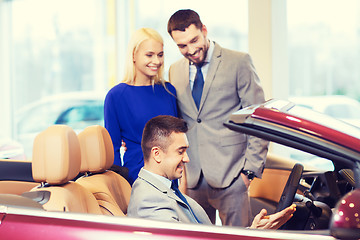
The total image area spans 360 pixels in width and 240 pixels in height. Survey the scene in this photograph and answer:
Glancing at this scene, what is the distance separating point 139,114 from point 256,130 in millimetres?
1344

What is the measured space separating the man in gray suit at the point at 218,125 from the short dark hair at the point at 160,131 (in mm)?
708

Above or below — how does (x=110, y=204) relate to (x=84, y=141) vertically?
below

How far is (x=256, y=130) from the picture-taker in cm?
185

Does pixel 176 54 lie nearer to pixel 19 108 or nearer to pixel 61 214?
pixel 19 108

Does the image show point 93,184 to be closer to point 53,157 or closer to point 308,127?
point 53,157

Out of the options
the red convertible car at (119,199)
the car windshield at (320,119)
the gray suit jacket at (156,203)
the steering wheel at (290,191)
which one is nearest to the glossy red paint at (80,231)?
the red convertible car at (119,199)

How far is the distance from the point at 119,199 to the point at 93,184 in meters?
0.21

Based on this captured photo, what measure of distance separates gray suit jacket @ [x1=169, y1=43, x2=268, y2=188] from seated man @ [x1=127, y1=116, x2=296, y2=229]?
64 centimetres

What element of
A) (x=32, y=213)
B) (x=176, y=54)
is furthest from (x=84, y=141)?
(x=176, y=54)

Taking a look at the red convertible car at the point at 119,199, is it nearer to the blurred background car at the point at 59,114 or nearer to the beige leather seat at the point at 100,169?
the beige leather seat at the point at 100,169

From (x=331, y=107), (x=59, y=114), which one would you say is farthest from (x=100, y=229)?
(x=59, y=114)

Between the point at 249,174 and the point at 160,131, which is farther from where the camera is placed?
the point at 249,174


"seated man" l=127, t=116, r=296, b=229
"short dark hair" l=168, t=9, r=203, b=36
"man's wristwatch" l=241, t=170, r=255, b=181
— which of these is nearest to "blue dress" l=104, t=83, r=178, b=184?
"short dark hair" l=168, t=9, r=203, b=36

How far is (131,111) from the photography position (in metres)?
3.09
